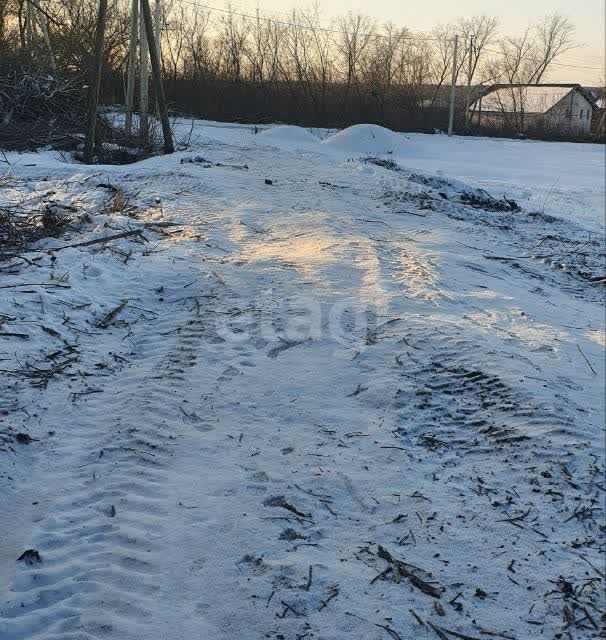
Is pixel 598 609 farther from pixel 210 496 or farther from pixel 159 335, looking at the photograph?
pixel 159 335

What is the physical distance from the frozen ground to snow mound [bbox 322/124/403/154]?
495 inches

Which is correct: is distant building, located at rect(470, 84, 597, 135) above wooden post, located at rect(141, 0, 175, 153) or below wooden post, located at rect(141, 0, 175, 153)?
above

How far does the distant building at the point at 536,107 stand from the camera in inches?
1410

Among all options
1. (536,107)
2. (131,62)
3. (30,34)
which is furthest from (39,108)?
(536,107)

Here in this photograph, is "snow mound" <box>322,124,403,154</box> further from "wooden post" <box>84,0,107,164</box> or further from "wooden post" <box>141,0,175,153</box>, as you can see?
"wooden post" <box>84,0,107,164</box>

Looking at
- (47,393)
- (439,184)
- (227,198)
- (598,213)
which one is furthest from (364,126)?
(47,393)

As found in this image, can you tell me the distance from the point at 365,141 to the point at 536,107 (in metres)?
22.8

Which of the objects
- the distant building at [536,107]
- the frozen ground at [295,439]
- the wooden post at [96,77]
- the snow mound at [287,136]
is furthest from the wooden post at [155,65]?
the distant building at [536,107]

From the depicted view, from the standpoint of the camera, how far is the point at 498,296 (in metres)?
5.46

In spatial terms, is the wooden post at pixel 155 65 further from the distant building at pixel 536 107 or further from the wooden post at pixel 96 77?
the distant building at pixel 536 107

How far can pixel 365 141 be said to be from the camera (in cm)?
1938

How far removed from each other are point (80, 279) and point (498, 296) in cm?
344

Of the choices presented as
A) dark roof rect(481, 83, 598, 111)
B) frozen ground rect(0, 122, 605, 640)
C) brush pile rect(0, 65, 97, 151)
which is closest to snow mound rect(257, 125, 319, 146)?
brush pile rect(0, 65, 97, 151)

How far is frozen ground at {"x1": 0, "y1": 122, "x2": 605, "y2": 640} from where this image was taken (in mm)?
2432
